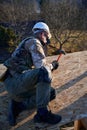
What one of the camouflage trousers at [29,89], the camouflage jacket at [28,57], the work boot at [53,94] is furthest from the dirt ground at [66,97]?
the camouflage jacket at [28,57]

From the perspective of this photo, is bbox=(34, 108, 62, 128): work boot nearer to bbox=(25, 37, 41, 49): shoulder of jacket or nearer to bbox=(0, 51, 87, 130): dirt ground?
bbox=(0, 51, 87, 130): dirt ground

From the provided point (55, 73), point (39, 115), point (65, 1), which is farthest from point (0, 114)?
point (65, 1)

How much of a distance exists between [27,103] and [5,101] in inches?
19.2

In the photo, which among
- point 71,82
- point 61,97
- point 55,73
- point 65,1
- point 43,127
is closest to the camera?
point 43,127

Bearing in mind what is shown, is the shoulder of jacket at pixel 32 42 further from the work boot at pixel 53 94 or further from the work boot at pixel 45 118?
the work boot at pixel 45 118

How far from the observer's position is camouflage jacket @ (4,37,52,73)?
11.9ft

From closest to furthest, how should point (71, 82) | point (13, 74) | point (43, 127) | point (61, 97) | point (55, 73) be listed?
point (43, 127)
point (13, 74)
point (61, 97)
point (71, 82)
point (55, 73)

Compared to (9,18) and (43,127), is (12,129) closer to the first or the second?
(43,127)

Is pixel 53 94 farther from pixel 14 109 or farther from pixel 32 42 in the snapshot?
pixel 32 42

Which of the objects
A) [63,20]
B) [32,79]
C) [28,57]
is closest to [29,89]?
[32,79]

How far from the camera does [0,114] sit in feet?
12.8

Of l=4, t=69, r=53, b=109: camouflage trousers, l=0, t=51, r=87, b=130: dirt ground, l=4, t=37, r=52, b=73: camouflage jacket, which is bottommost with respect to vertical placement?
l=0, t=51, r=87, b=130: dirt ground

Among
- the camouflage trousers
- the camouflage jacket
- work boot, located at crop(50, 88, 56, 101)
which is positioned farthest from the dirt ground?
the camouflage jacket

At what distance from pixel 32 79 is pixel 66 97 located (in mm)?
738
